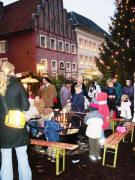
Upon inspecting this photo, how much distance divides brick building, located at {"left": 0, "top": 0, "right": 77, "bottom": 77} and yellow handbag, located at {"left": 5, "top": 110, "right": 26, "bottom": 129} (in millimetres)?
23703

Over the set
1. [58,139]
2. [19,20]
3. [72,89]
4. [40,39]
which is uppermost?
[19,20]

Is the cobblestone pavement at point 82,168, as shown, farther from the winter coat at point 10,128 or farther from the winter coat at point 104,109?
the winter coat at point 10,128

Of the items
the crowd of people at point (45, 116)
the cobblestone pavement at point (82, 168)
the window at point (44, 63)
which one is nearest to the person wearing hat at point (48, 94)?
the crowd of people at point (45, 116)

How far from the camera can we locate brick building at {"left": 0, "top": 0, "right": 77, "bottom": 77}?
26.7m

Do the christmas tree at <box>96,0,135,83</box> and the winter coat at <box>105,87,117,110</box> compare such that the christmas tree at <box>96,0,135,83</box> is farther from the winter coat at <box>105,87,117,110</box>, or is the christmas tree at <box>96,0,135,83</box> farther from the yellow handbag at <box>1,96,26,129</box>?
the yellow handbag at <box>1,96,26,129</box>

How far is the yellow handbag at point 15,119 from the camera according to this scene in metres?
3.15

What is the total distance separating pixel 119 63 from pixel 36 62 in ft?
36.2

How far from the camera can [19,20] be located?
2808 centimetres

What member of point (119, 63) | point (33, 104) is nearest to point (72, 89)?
point (33, 104)

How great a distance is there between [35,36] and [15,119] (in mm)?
24426

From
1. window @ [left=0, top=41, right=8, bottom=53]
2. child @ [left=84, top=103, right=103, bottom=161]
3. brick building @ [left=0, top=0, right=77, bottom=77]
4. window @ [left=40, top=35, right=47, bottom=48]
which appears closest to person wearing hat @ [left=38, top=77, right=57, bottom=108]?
child @ [left=84, top=103, right=103, bottom=161]

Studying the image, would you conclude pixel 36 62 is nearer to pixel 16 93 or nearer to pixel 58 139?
pixel 58 139

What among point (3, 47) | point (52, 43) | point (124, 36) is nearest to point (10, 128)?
Result: point (124, 36)

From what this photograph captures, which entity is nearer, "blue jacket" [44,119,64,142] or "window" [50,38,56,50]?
"blue jacket" [44,119,64,142]
